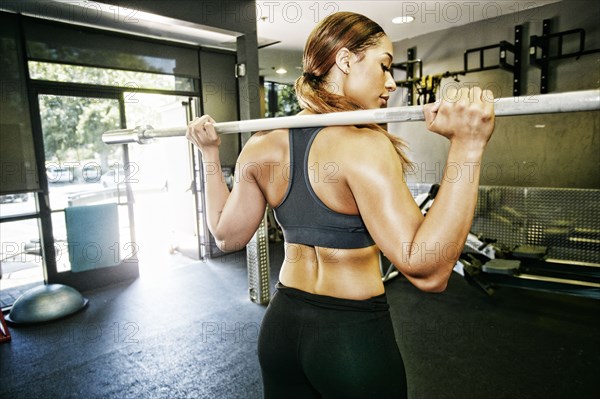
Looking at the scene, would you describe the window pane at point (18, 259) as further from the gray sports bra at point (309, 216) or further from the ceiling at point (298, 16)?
the gray sports bra at point (309, 216)

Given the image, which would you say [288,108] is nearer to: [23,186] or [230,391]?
[23,186]

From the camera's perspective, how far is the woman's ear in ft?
3.00

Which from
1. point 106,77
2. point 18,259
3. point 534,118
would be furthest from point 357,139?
point 18,259

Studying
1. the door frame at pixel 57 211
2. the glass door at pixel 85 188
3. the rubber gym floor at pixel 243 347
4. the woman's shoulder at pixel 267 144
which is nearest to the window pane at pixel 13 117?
the door frame at pixel 57 211

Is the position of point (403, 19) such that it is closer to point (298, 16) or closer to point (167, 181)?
point (298, 16)

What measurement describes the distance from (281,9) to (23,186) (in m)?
3.02

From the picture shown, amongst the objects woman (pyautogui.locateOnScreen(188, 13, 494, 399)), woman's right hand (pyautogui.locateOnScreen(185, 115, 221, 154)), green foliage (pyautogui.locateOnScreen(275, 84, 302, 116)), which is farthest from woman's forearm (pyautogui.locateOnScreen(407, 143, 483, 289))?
green foliage (pyautogui.locateOnScreen(275, 84, 302, 116))

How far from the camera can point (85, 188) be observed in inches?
165

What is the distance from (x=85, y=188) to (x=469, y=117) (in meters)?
4.37

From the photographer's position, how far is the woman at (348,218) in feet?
2.44

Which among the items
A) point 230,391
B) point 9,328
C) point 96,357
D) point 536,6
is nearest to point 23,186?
point 9,328

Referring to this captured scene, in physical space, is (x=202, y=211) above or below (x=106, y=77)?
below

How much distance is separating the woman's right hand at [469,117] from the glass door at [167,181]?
4.03 meters

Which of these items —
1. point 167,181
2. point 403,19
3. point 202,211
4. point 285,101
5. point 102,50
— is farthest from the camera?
point 285,101
